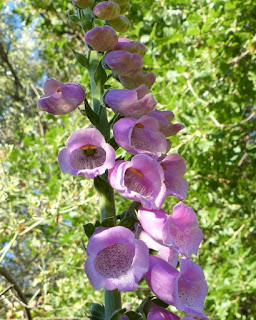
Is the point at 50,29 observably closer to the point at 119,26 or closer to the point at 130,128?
the point at 119,26

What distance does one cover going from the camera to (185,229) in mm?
684

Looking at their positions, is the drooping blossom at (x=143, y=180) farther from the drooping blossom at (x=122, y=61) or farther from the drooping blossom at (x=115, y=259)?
the drooping blossom at (x=122, y=61)

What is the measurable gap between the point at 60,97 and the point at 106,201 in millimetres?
231

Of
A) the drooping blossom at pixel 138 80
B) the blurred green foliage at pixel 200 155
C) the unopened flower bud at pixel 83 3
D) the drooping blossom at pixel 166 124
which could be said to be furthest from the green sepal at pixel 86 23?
the blurred green foliage at pixel 200 155

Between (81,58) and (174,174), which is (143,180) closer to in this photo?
(174,174)

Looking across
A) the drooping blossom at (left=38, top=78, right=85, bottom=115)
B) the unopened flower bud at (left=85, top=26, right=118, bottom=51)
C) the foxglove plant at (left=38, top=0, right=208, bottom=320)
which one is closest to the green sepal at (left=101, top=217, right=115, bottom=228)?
the foxglove plant at (left=38, top=0, right=208, bottom=320)

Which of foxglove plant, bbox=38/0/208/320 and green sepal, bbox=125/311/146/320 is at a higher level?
foxglove plant, bbox=38/0/208/320

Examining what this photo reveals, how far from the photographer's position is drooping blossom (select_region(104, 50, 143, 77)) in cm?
78

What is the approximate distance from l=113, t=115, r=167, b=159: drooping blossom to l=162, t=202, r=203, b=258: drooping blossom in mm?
113

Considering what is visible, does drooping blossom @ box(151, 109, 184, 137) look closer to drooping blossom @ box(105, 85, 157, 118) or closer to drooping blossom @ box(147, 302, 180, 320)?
drooping blossom @ box(105, 85, 157, 118)

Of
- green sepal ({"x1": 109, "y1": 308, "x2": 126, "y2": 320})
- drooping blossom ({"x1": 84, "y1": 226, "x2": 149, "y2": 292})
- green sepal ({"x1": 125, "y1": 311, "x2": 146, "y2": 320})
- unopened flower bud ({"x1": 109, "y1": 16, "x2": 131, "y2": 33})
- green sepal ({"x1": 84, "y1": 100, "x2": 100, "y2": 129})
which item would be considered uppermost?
unopened flower bud ({"x1": 109, "y1": 16, "x2": 131, "y2": 33})

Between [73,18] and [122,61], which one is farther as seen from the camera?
[73,18]

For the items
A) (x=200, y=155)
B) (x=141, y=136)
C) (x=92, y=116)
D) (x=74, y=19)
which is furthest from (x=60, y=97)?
(x=200, y=155)

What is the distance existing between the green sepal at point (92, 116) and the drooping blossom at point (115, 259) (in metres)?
0.22
